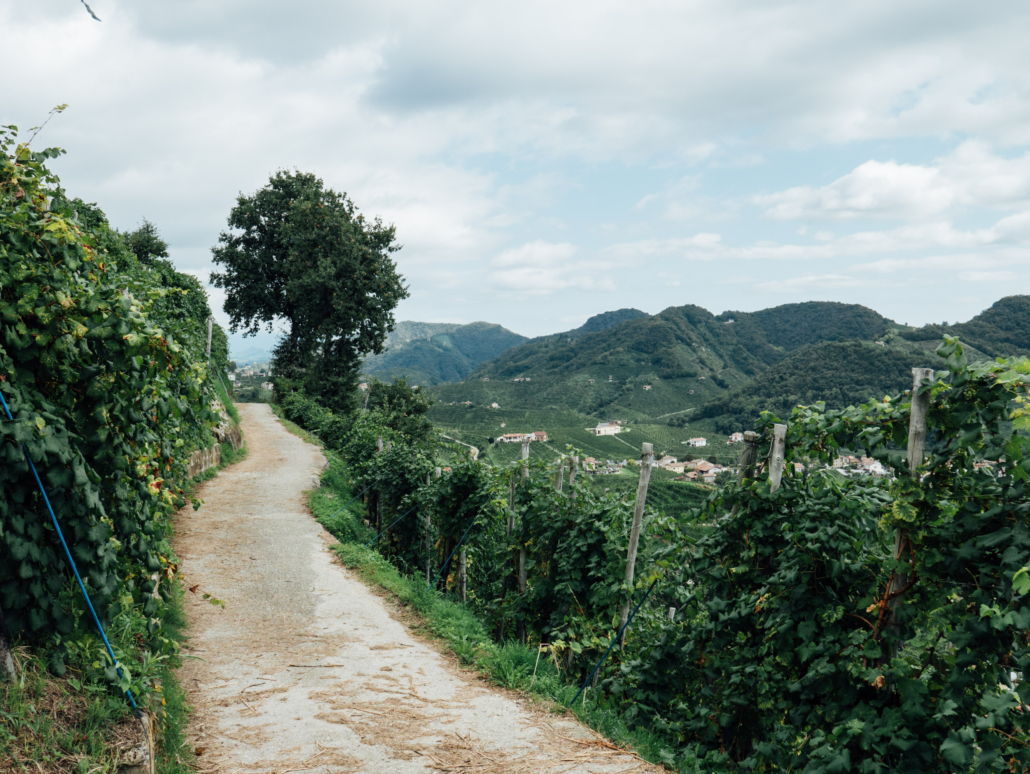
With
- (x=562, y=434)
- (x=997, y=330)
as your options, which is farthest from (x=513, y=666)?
(x=997, y=330)

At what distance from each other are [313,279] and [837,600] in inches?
1048

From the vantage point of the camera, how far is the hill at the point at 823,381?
66.8 m

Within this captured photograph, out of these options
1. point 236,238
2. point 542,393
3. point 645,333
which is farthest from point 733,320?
point 236,238

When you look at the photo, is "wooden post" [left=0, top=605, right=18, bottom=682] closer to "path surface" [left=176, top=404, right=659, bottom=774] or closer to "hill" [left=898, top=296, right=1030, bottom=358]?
"path surface" [left=176, top=404, right=659, bottom=774]

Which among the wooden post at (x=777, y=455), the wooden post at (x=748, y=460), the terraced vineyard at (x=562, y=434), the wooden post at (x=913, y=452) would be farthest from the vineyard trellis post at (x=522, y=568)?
the terraced vineyard at (x=562, y=434)

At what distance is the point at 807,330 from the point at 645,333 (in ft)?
167

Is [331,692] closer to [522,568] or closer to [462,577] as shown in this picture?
[522,568]

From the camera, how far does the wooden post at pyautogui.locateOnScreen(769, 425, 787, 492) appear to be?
3.95 m

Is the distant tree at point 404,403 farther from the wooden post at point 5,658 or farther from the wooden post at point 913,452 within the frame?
the wooden post at point 913,452

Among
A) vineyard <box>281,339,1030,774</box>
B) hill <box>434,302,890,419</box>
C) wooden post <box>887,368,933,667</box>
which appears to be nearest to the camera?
vineyard <box>281,339,1030,774</box>

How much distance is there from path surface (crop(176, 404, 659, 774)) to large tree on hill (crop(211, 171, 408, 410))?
21.0m

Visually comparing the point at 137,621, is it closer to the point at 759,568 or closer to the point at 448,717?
the point at 448,717

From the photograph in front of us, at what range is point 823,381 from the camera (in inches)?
2857

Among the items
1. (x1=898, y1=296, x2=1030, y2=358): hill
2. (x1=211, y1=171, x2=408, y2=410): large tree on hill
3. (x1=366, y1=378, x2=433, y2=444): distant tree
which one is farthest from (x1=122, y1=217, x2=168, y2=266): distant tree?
(x1=898, y1=296, x2=1030, y2=358): hill
